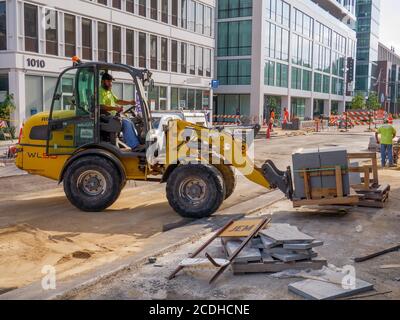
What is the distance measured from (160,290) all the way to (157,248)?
1.66m

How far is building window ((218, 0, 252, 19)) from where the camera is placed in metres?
51.5

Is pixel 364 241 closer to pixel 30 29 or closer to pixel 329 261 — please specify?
pixel 329 261

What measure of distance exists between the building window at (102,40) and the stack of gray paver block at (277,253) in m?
27.6

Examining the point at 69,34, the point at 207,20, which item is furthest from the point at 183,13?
the point at 69,34

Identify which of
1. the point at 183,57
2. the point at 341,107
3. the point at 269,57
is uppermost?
the point at 269,57

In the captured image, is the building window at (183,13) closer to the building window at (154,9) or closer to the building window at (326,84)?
the building window at (154,9)

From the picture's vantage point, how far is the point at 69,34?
97.1 feet

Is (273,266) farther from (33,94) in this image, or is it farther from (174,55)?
(174,55)

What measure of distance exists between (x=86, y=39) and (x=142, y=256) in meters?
26.3

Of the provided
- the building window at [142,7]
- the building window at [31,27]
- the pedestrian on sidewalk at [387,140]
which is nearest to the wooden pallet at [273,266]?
the pedestrian on sidewalk at [387,140]

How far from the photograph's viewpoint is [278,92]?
55531 mm

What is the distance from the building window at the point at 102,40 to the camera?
32031 millimetres

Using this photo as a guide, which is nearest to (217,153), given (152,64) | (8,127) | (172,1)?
(8,127)

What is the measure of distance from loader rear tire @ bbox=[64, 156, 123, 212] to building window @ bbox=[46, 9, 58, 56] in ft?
66.0
